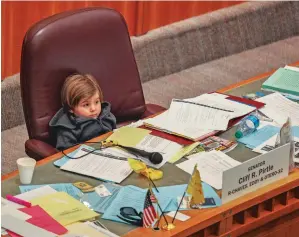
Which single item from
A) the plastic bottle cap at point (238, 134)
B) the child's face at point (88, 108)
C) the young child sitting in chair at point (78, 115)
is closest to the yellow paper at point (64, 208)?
the young child sitting in chair at point (78, 115)

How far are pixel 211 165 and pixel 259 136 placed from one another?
13.4 inches

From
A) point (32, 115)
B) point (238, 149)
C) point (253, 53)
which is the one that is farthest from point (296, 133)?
point (253, 53)

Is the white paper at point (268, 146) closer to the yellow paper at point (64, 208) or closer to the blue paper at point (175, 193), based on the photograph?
the blue paper at point (175, 193)

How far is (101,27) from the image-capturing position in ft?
12.3

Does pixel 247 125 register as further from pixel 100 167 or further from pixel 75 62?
pixel 75 62

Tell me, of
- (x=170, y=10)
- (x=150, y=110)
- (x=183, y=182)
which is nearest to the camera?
(x=183, y=182)

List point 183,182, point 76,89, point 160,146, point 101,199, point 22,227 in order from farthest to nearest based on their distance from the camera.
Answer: point 76,89 < point 160,146 < point 183,182 < point 101,199 < point 22,227

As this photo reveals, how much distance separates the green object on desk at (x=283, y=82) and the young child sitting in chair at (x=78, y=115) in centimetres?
83

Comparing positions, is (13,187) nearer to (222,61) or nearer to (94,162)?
(94,162)

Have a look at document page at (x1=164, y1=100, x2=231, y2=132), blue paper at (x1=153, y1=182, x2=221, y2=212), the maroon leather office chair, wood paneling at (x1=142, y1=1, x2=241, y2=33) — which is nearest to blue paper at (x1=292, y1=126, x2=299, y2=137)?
document page at (x1=164, y1=100, x2=231, y2=132)

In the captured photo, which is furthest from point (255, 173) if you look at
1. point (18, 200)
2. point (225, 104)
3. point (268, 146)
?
point (18, 200)

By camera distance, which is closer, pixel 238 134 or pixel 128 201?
pixel 128 201

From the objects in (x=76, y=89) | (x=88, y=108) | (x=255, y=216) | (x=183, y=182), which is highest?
(x=76, y=89)

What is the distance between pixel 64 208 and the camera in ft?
9.46
